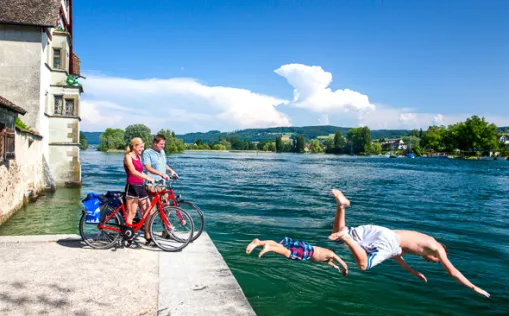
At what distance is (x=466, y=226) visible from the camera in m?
15.9

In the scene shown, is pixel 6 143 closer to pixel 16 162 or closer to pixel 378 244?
pixel 16 162

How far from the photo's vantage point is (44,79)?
66.0 ft

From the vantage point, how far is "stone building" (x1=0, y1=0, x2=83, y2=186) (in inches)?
739

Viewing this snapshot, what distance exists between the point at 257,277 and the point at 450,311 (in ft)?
11.0

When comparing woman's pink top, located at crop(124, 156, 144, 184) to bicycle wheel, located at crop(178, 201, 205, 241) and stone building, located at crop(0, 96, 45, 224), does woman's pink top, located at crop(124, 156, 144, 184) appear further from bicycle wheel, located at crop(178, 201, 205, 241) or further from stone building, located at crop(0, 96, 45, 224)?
stone building, located at crop(0, 96, 45, 224)

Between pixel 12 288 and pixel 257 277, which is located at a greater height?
pixel 12 288

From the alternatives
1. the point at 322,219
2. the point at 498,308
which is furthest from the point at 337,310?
the point at 322,219

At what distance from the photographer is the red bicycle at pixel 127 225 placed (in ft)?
24.4

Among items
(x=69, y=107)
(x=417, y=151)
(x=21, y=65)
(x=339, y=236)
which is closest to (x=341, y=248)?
(x=339, y=236)

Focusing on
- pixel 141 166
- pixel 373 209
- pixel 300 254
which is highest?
pixel 141 166

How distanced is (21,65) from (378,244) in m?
19.3

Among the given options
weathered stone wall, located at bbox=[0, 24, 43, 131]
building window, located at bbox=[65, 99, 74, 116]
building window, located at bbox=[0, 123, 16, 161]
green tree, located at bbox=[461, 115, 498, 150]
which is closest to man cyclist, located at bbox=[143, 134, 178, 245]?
building window, located at bbox=[0, 123, 16, 161]

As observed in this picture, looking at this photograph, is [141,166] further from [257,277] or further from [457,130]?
[457,130]

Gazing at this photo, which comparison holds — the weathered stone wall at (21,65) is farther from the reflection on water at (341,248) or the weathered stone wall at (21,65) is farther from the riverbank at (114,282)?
→ the riverbank at (114,282)
